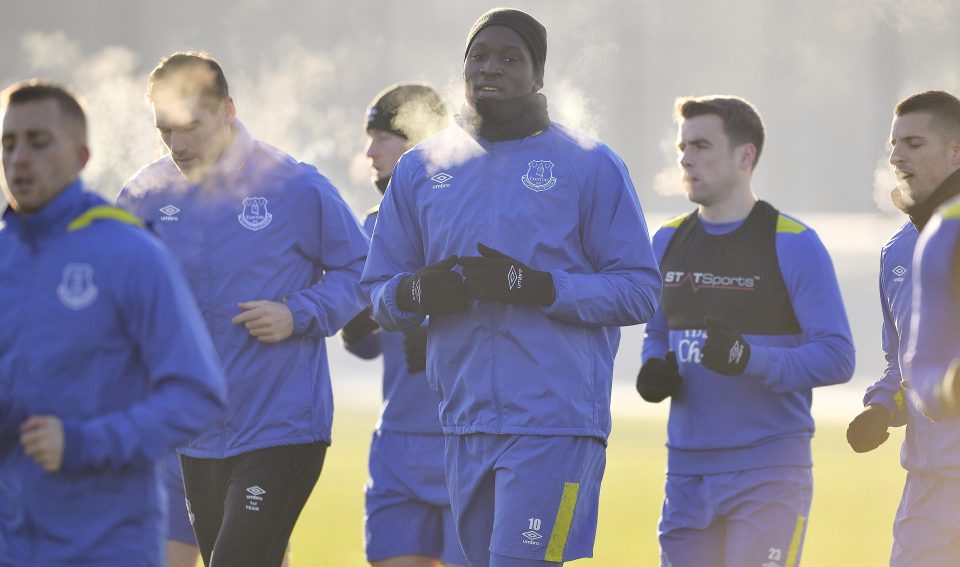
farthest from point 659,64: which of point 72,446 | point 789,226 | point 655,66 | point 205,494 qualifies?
point 72,446

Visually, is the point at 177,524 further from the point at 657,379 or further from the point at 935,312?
the point at 935,312

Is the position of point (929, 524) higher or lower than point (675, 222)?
lower

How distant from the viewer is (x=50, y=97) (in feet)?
12.7

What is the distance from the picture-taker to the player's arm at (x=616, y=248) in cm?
514

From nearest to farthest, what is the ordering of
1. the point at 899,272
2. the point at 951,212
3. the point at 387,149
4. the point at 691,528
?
the point at 951,212
the point at 899,272
the point at 691,528
the point at 387,149

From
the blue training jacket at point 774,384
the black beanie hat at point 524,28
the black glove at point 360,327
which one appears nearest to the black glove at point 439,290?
the black beanie hat at point 524,28

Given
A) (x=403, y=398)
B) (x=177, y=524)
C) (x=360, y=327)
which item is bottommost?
(x=177, y=524)

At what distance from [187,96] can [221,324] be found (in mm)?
869

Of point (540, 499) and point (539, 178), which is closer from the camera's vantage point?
point (540, 499)

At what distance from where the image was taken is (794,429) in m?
6.23

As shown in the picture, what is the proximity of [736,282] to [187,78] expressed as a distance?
7.55 ft

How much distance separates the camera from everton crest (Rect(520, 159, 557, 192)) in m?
5.22

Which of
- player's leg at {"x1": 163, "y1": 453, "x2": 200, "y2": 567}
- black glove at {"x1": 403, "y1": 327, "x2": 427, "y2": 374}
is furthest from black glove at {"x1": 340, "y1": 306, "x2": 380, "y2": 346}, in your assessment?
player's leg at {"x1": 163, "y1": 453, "x2": 200, "y2": 567}

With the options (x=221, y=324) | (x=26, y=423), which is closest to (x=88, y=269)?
(x=26, y=423)
